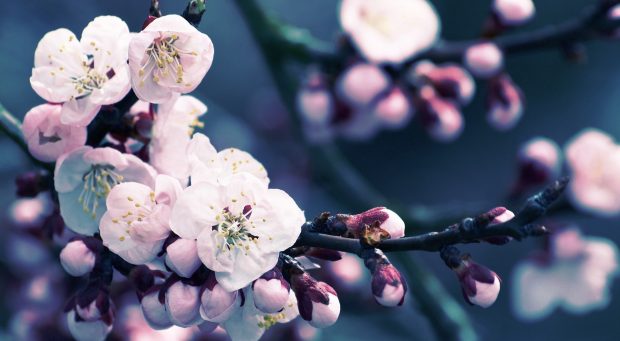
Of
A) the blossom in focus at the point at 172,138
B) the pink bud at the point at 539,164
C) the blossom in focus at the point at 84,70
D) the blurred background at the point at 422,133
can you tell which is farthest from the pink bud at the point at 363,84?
the blurred background at the point at 422,133

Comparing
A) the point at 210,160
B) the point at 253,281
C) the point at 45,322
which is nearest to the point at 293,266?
the point at 253,281

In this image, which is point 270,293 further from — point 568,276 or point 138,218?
point 568,276

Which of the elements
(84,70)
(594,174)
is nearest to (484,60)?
(594,174)

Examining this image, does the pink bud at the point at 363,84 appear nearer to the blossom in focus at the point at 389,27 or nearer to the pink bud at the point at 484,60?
the blossom in focus at the point at 389,27

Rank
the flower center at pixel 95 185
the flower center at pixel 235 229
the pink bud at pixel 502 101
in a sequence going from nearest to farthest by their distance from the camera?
the flower center at pixel 235 229, the flower center at pixel 95 185, the pink bud at pixel 502 101

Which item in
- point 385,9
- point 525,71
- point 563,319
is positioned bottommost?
point 563,319

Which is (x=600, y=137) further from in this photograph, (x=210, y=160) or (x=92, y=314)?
(x=92, y=314)
